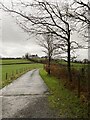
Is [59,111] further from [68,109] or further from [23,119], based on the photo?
[23,119]

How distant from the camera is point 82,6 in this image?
13922 millimetres

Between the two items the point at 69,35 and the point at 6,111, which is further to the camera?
the point at 69,35

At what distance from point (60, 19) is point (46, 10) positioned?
1.68m

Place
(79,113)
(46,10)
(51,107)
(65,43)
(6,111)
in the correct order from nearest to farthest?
(79,113) → (6,111) → (51,107) → (46,10) → (65,43)

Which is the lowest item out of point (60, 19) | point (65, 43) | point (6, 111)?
point (6, 111)

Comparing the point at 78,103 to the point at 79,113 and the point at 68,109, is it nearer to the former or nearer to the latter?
the point at 68,109

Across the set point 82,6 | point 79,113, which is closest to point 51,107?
point 79,113

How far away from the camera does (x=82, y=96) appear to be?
14156 millimetres

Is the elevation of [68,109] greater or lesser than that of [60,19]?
lesser

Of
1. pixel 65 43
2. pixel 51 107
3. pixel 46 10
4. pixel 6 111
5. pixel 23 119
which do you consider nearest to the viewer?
pixel 23 119

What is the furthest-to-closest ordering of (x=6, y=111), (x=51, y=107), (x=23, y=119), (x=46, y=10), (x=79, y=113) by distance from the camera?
1. (x=46, y=10)
2. (x=51, y=107)
3. (x=6, y=111)
4. (x=79, y=113)
5. (x=23, y=119)

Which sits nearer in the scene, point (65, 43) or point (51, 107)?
point (51, 107)

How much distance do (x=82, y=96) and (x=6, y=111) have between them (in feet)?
14.2

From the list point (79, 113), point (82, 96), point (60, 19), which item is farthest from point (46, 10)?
point (79, 113)
